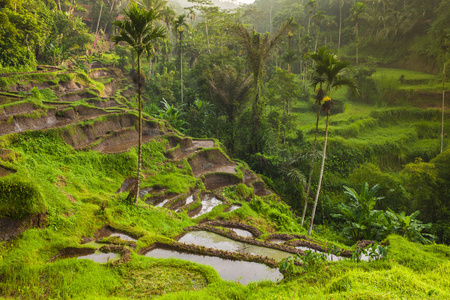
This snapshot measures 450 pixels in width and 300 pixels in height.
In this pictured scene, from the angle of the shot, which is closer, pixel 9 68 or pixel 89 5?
pixel 9 68

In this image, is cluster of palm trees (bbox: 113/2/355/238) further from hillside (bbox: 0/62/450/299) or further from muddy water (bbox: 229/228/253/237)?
muddy water (bbox: 229/228/253/237)

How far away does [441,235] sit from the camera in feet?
40.9

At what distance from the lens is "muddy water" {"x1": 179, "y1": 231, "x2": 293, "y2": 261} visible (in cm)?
831

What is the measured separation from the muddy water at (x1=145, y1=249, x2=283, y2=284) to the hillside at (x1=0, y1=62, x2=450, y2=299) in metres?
0.03

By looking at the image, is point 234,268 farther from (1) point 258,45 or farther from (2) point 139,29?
(1) point 258,45

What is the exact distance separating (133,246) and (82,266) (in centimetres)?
171

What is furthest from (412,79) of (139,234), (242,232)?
(139,234)

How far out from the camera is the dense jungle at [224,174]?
19.9 feet

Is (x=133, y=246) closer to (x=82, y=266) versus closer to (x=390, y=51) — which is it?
(x=82, y=266)

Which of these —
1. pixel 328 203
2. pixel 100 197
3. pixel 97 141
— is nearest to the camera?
pixel 100 197

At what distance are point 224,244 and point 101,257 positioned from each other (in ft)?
12.6

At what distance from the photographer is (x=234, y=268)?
7.23 meters

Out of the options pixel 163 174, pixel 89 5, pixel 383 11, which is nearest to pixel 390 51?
pixel 383 11

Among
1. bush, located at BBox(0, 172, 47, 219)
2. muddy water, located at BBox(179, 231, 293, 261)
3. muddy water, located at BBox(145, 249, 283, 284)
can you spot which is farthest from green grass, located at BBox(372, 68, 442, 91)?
bush, located at BBox(0, 172, 47, 219)
